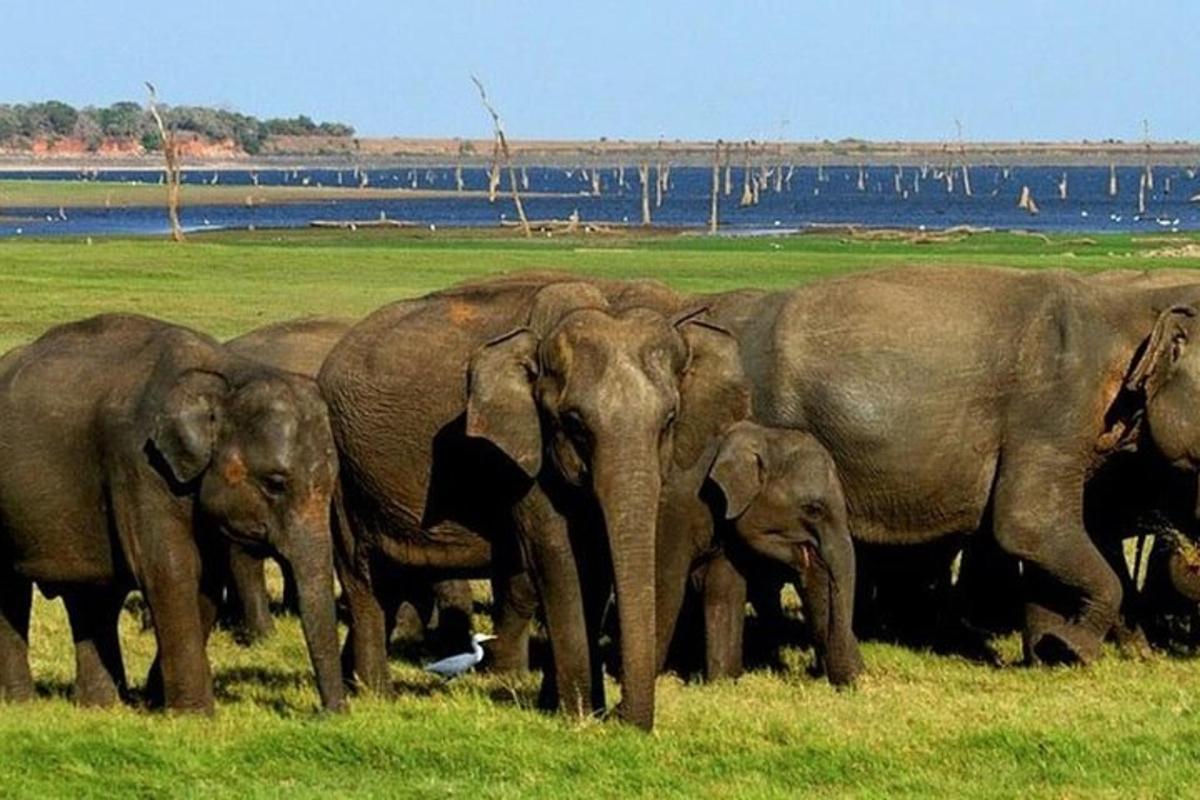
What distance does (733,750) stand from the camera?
11914mm

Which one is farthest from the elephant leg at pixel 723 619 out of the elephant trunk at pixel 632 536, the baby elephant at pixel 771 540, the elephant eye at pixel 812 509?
the elephant trunk at pixel 632 536

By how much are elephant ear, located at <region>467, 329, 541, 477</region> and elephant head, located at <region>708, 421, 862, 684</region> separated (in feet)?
8.37

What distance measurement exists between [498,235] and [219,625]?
96.2 metres

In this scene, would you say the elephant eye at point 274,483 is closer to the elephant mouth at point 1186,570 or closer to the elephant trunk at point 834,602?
the elephant trunk at point 834,602

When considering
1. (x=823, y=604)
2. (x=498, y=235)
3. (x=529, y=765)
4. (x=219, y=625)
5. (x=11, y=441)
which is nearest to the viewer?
(x=529, y=765)

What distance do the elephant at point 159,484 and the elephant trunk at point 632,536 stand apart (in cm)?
161

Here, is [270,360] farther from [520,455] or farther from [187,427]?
[520,455]

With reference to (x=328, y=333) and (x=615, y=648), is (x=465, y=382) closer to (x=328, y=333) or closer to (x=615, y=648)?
(x=615, y=648)

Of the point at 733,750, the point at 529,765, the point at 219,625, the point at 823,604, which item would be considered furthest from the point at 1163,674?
the point at 219,625

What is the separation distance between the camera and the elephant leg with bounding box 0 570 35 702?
13.7m

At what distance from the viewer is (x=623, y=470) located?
38.0ft

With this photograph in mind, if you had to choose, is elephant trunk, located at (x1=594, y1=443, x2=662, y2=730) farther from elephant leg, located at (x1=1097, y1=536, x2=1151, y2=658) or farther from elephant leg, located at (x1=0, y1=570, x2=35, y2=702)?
elephant leg, located at (x1=1097, y1=536, x2=1151, y2=658)

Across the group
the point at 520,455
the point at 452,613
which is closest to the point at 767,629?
the point at 452,613

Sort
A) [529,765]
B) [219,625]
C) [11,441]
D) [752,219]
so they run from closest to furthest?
[529,765] < [11,441] < [219,625] < [752,219]
